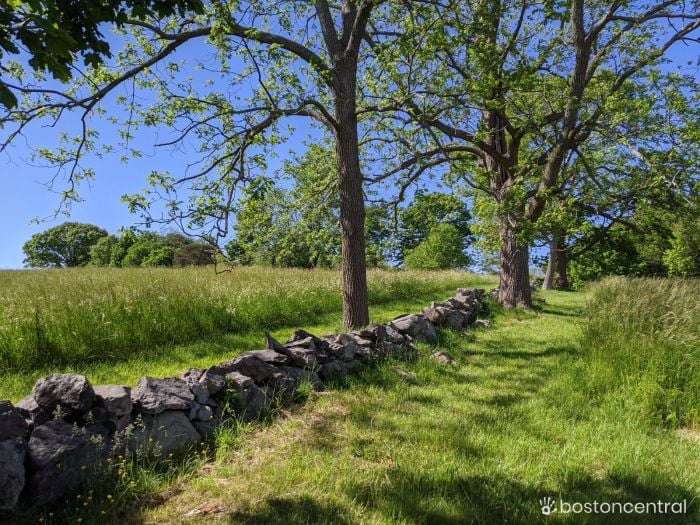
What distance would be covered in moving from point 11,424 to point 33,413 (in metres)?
0.22

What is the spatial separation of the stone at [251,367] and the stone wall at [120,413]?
0.01 metres

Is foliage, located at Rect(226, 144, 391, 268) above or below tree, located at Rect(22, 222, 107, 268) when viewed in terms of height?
below

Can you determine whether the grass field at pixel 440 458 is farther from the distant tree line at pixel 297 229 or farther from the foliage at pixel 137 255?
the foliage at pixel 137 255

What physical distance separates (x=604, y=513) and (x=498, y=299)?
35.4ft

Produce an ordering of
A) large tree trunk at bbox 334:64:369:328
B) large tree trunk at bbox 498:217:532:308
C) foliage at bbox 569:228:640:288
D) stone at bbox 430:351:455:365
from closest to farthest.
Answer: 1. stone at bbox 430:351:455:365
2. large tree trunk at bbox 334:64:369:328
3. large tree trunk at bbox 498:217:532:308
4. foliage at bbox 569:228:640:288

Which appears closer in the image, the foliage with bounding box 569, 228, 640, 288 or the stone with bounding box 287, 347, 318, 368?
the stone with bounding box 287, 347, 318, 368

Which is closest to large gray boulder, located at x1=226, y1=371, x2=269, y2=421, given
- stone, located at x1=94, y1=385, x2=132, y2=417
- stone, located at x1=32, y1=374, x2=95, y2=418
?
stone, located at x1=94, y1=385, x2=132, y2=417

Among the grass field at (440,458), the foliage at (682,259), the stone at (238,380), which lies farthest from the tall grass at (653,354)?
the foliage at (682,259)

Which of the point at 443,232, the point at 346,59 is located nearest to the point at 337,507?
the point at 346,59

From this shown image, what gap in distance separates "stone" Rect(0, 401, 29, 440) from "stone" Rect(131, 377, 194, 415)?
79cm

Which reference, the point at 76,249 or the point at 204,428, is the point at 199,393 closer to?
the point at 204,428

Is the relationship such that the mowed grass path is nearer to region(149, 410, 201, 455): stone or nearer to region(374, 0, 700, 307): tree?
region(149, 410, 201, 455): stone

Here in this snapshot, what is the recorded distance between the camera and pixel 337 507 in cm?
277

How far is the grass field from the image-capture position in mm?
2742
